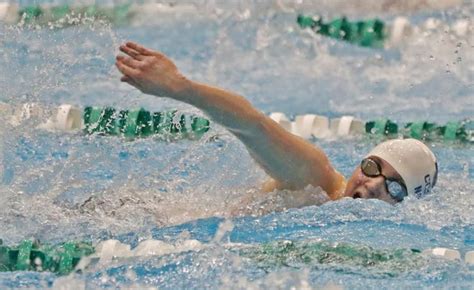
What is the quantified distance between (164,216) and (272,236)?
34 cm

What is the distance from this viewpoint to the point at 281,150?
9.11ft

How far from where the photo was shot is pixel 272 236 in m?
2.78

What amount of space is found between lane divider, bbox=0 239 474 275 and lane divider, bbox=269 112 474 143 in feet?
5.05

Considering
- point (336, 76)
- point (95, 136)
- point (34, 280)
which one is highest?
point (336, 76)

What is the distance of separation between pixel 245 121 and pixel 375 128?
161cm

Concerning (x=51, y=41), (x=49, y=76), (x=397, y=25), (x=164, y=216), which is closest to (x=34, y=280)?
(x=164, y=216)

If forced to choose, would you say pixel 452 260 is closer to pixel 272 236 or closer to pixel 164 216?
pixel 272 236

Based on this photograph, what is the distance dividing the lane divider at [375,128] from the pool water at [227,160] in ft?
0.20

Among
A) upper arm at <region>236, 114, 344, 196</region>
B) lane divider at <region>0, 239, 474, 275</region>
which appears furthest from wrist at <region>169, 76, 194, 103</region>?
lane divider at <region>0, 239, 474, 275</region>

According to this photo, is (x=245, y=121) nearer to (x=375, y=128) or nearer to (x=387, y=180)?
(x=387, y=180)

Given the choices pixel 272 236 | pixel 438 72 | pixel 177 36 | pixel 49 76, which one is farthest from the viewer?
pixel 177 36

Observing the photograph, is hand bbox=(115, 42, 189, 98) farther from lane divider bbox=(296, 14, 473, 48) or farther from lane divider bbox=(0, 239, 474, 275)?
lane divider bbox=(296, 14, 473, 48)

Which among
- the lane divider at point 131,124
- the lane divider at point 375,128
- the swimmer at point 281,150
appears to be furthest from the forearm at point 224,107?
the lane divider at point 375,128

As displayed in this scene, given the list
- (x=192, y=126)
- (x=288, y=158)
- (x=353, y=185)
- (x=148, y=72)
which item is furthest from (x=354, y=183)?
(x=192, y=126)
